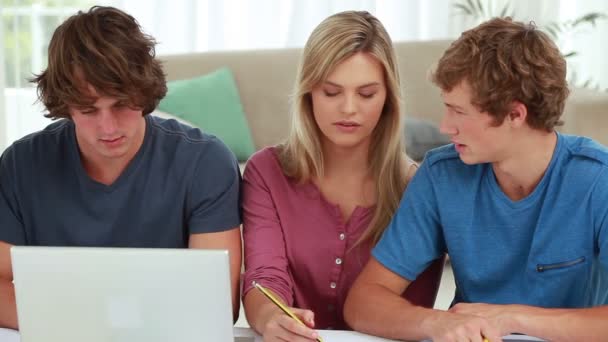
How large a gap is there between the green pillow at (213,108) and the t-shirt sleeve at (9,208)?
2111 millimetres

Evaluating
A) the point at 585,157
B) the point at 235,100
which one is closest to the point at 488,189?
the point at 585,157

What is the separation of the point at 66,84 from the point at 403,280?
71 cm

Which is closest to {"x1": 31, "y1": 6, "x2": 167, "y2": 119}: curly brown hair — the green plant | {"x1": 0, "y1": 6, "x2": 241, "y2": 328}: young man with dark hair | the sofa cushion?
{"x1": 0, "y1": 6, "x2": 241, "y2": 328}: young man with dark hair

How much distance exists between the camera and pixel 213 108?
398 cm

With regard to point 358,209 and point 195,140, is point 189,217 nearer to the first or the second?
point 195,140

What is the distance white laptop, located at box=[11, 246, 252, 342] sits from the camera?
4.14ft

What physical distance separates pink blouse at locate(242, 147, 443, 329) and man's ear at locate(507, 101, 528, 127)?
36 centimetres

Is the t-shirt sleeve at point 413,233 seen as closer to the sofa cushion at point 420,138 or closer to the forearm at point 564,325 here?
the forearm at point 564,325

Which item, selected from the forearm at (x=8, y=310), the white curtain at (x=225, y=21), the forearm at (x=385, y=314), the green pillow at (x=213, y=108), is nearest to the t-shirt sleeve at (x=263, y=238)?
the forearm at (x=385, y=314)

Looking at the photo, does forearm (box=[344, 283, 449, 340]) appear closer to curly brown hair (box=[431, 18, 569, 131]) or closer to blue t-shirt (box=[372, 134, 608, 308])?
blue t-shirt (box=[372, 134, 608, 308])

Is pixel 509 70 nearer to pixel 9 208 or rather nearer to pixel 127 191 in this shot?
pixel 127 191

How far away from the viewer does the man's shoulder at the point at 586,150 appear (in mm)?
1655

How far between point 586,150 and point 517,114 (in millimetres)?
144

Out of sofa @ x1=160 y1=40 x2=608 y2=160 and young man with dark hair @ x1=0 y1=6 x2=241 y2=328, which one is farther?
sofa @ x1=160 y1=40 x2=608 y2=160
